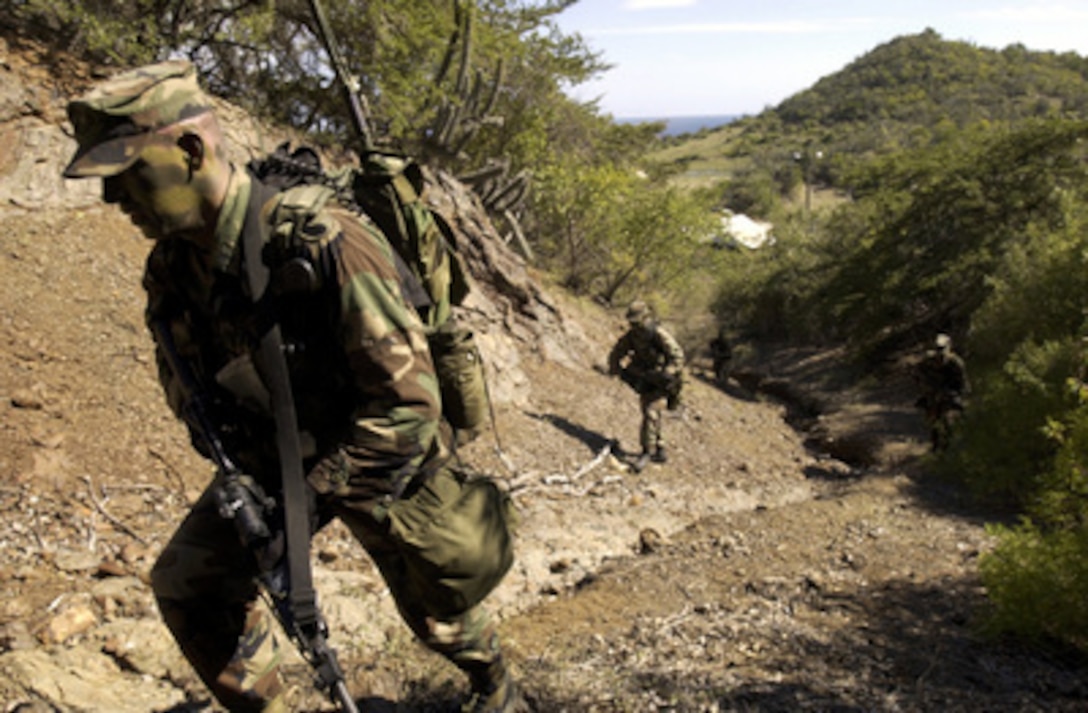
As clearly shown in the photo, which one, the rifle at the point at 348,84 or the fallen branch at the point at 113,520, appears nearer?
the rifle at the point at 348,84

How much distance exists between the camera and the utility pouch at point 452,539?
6.50 ft

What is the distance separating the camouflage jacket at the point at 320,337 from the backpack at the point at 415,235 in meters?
0.17

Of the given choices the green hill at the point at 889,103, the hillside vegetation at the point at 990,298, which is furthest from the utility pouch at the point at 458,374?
the green hill at the point at 889,103

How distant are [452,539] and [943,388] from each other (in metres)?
7.21

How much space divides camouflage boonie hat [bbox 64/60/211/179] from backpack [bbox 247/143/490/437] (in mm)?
330

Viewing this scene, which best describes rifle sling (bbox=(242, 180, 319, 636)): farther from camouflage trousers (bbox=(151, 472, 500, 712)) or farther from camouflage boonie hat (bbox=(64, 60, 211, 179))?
camouflage boonie hat (bbox=(64, 60, 211, 179))

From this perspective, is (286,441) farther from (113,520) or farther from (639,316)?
(639,316)

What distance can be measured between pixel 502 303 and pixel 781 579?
5824 mm

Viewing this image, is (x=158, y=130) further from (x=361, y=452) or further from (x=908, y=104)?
(x=908, y=104)

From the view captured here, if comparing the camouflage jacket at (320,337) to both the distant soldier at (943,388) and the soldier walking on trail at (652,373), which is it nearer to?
the soldier walking on trail at (652,373)

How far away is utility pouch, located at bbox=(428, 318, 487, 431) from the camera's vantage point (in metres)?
2.34

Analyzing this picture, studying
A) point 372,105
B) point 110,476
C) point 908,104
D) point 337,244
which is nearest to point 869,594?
point 337,244

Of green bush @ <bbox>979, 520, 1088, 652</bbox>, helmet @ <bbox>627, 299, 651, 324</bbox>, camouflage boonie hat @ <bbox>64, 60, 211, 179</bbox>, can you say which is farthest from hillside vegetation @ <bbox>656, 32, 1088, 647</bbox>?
camouflage boonie hat @ <bbox>64, 60, 211, 179</bbox>

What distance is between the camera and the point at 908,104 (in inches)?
2589
